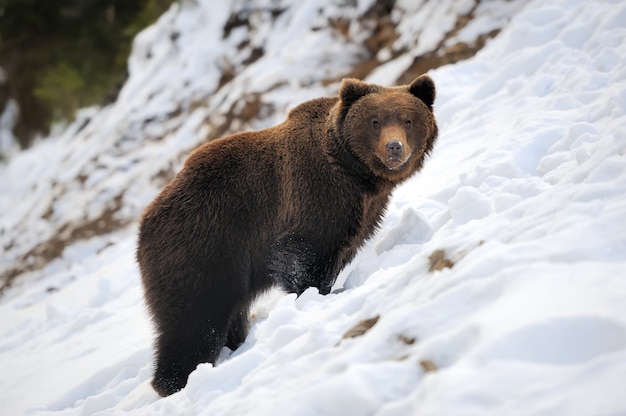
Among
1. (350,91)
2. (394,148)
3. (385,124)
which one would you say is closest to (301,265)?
(394,148)

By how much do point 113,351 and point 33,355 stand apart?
152 cm

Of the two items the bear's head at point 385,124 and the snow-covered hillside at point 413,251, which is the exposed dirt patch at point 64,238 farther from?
the bear's head at point 385,124

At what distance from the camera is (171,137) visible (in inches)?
503

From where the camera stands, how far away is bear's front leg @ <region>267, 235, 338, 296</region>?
4078 millimetres

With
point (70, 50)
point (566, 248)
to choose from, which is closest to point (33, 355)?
point (566, 248)

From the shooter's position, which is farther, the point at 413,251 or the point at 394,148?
the point at 394,148

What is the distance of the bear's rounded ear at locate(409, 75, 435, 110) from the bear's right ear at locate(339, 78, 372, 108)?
38cm

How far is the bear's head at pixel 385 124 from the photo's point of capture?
4.10 meters

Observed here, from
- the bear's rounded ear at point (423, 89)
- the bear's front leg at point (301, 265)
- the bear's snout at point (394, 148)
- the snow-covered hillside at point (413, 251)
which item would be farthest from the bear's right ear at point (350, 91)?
the bear's front leg at point (301, 265)

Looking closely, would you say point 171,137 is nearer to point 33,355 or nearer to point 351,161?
point 33,355

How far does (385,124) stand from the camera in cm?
414

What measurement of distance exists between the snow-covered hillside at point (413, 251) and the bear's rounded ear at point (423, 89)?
625 mm

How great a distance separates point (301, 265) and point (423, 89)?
1603 millimetres

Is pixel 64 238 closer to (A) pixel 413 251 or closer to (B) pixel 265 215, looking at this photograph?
(B) pixel 265 215
